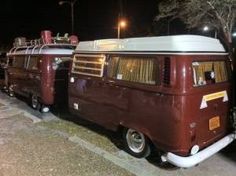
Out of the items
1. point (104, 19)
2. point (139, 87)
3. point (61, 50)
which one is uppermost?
point (104, 19)

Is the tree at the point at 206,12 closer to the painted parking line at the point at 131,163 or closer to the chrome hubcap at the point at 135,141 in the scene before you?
the chrome hubcap at the point at 135,141

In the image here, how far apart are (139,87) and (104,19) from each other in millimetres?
46946

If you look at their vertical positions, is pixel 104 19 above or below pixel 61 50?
above

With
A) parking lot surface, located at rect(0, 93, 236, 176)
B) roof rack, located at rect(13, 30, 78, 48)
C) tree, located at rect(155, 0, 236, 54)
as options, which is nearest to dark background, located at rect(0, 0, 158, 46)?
tree, located at rect(155, 0, 236, 54)

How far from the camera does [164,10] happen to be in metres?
23.9

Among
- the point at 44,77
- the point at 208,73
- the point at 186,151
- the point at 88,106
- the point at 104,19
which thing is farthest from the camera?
the point at 104,19

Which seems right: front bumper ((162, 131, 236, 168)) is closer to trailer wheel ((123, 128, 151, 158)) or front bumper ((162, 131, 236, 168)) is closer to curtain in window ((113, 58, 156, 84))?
trailer wheel ((123, 128, 151, 158))

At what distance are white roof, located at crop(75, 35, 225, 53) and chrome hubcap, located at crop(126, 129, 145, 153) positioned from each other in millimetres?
1600

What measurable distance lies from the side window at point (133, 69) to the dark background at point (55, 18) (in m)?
39.7

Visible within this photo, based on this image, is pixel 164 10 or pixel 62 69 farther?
pixel 164 10

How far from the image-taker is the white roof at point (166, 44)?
5.28 metres

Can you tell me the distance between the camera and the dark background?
49.7 metres

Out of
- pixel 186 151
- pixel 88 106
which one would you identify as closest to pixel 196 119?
pixel 186 151

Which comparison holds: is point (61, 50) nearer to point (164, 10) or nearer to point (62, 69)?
point (62, 69)
